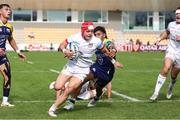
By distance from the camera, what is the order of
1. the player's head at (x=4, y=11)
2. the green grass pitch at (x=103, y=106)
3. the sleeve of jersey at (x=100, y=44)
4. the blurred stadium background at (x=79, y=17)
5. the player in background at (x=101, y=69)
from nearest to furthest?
the green grass pitch at (x=103, y=106), the sleeve of jersey at (x=100, y=44), the player's head at (x=4, y=11), the player in background at (x=101, y=69), the blurred stadium background at (x=79, y=17)

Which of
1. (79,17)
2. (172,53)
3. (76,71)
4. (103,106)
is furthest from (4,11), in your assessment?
(79,17)

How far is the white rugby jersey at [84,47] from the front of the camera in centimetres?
1129

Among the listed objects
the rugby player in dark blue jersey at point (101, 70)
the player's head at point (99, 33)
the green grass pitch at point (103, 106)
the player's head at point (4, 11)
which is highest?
the player's head at point (4, 11)

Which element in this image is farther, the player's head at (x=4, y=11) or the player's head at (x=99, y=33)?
the player's head at (x=99, y=33)

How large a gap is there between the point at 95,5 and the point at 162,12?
25.9ft

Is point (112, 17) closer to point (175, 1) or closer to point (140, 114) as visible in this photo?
point (175, 1)

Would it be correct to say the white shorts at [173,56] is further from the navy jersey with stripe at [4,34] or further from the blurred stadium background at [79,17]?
the blurred stadium background at [79,17]

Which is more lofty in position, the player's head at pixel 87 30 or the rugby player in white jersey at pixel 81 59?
the player's head at pixel 87 30

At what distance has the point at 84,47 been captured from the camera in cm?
1134

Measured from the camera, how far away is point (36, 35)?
60562 millimetres

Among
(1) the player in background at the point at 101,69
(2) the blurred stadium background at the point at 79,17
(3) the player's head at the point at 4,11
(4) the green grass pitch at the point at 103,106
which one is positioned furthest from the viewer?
(2) the blurred stadium background at the point at 79,17

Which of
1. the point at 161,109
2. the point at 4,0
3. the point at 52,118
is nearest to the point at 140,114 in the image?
the point at 161,109

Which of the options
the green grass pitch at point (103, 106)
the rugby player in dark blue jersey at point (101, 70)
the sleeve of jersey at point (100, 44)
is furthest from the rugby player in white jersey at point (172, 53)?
the sleeve of jersey at point (100, 44)

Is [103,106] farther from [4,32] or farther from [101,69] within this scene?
[4,32]
